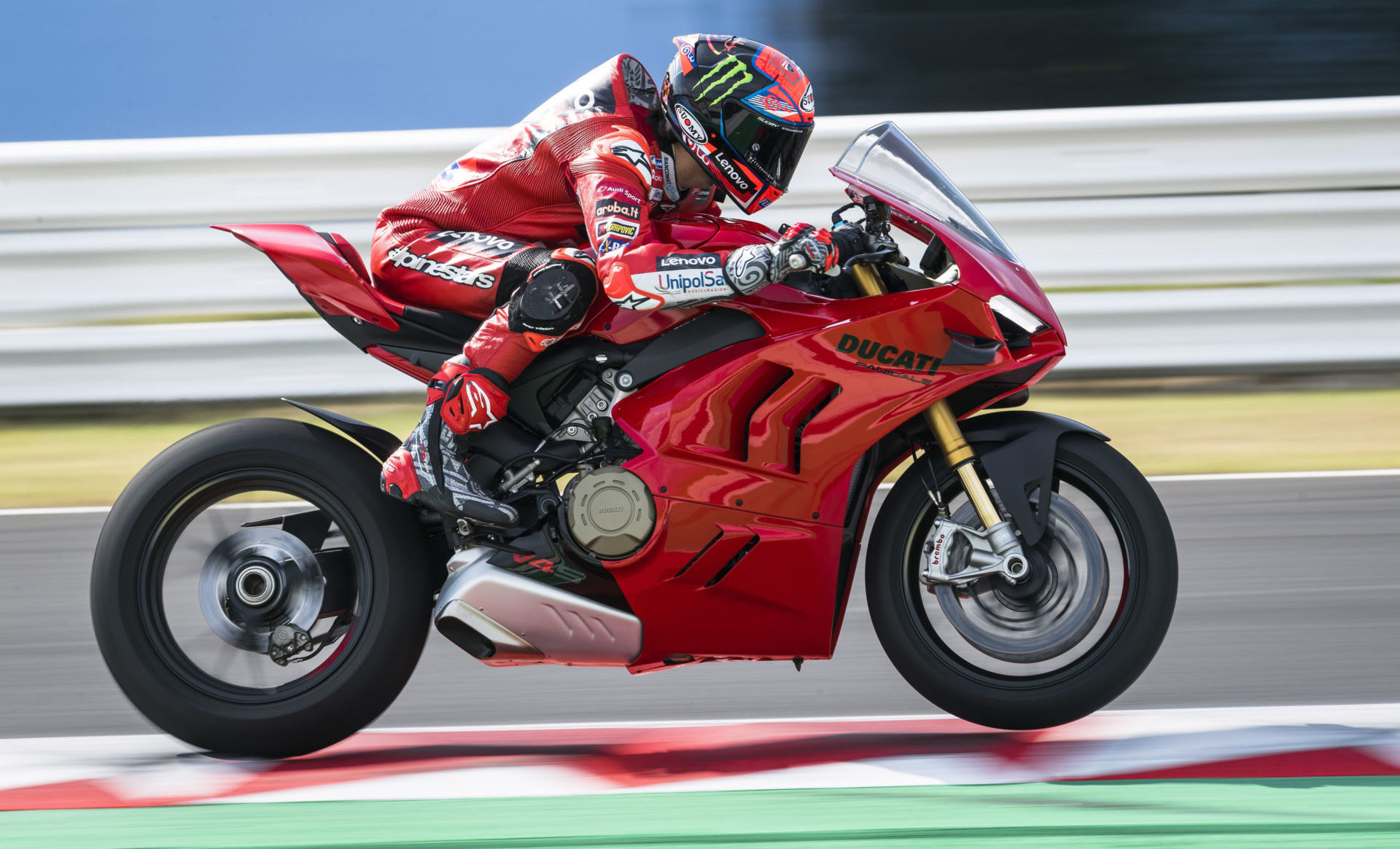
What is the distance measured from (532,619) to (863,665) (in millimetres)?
1168

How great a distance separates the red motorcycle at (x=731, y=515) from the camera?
3277 millimetres

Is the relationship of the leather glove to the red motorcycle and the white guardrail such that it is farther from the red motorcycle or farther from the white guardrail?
the white guardrail

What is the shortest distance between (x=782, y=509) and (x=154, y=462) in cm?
148

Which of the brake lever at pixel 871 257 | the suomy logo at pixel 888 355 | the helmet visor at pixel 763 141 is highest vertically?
the helmet visor at pixel 763 141

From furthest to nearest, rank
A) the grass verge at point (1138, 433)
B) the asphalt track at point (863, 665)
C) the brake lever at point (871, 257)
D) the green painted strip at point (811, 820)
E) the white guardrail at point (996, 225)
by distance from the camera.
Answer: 1. the white guardrail at point (996, 225)
2. the grass verge at point (1138, 433)
3. the asphalt track at point (863, 665)
4. the brake lever at point (871, 257)
5. the green painted strip at point (811, 820)

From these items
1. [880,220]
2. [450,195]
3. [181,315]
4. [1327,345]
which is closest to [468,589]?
[450,195]

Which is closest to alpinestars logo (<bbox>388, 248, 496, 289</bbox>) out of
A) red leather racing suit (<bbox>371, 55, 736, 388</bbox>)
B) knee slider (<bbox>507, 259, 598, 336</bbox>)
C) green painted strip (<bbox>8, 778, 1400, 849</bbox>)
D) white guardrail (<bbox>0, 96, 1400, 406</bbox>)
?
red leather racing suit (<bbox>371, 55, 736, 388</bbox>)

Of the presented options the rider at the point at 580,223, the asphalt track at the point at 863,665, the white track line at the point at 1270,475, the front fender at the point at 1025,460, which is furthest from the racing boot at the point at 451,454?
the white track line at the point at 1270,475

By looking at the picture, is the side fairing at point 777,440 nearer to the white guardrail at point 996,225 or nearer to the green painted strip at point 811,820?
the green painted strip at point 811,820

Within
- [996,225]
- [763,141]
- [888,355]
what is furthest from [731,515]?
[996,225]

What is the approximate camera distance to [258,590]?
11.2ft

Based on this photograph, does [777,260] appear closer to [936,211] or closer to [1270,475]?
[936,211]

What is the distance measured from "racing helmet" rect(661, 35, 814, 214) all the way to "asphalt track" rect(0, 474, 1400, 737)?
136cm

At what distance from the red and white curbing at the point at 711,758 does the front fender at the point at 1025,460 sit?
53 centimetres
